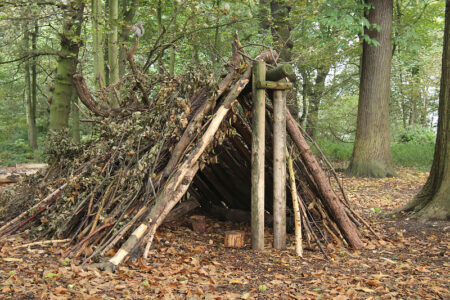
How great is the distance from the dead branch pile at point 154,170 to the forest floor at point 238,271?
0.28 m

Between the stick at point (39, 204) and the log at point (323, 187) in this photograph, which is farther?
the log at point (323, 187)

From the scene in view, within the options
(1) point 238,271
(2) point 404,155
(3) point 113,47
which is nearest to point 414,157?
(2) point 404,155

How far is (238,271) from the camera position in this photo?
3.78m

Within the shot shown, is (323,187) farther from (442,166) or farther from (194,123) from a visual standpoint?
(442,166)

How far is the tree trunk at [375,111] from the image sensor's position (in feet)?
31.7

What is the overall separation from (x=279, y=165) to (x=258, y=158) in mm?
258

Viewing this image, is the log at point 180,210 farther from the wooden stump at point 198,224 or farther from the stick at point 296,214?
the stick at point 296,214

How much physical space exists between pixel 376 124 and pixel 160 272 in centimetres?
778

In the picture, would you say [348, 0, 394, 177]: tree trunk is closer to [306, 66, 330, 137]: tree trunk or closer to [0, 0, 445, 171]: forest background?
[0, 0, 445, 171]: forest background

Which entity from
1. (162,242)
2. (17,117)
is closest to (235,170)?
(162,242)

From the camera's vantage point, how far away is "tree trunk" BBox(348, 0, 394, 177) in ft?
31.7

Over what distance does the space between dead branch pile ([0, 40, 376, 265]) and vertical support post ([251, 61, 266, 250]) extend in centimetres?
20

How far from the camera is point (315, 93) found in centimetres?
1625

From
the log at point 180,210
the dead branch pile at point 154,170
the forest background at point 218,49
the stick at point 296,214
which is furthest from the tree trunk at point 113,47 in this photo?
the stick at point 296,214
